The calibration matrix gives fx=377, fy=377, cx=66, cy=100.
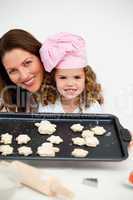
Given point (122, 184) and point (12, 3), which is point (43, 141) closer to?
point (122, 184)

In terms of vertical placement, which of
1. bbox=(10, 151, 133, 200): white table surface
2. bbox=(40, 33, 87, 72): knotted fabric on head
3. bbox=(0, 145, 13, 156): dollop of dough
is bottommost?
bbox=(10, 151, 133, 200): white table surface

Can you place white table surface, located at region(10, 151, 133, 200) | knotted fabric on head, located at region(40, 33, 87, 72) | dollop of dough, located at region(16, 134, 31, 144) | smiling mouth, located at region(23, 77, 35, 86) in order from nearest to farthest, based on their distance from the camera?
white table surface, located at region(10, 151, 133, 200), dollop of dough, located at region(16, 134, 31, 144), knotted fabric on head, located at region(40, 33, 87, 72), smiling mouth, located at region(23, 77, 35, 86)

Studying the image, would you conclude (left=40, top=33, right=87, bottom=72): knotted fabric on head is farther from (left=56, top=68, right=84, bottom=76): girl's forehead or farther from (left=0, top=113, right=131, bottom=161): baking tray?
(left=0, top=113, right=131, bottom=161): baking tray

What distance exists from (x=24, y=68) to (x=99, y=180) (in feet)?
1.54

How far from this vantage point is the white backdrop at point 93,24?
1.30 m

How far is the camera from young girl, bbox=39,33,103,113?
116cm

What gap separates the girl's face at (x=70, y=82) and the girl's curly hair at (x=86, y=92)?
1.0 inches

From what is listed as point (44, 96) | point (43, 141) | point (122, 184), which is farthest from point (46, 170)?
point (44, 96)

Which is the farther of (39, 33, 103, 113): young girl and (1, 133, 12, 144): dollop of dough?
(39, 33, 103, 113): young girl

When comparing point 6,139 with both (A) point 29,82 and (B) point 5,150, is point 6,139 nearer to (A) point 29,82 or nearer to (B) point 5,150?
(B) point 5,150

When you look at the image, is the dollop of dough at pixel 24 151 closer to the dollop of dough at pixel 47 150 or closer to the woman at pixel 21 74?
the dollop of dough at pixel 47 150

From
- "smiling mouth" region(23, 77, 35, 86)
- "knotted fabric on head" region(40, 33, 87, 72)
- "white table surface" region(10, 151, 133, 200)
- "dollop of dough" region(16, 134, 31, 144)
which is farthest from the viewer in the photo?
"smiling mouth" region(23, 77, 35, 86)

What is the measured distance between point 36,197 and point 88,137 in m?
0.26

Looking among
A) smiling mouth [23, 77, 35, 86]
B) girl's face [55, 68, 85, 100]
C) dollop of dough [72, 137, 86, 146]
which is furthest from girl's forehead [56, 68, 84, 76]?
dollop of dough [72, 137, 86, 146]
